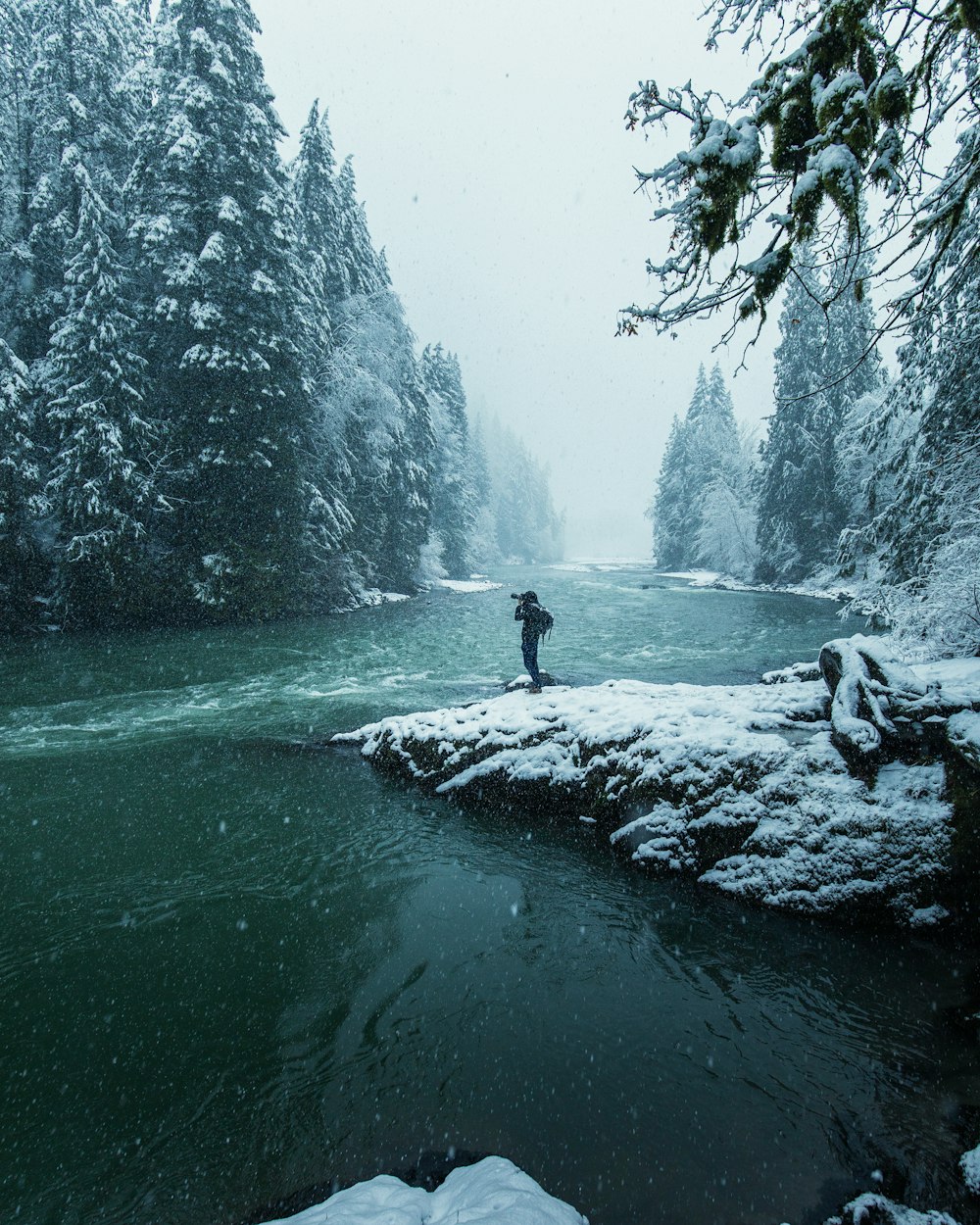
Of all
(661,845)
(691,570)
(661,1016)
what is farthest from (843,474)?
(661,1016)

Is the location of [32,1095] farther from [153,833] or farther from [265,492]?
[265,492]

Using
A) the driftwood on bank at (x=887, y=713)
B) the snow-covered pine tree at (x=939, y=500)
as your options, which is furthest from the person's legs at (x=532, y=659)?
the snow-covered pine tree at (x=939, y=500)

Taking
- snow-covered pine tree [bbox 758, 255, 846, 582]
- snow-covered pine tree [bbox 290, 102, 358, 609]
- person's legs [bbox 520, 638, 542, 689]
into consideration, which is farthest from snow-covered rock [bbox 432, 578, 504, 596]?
person's legs [bbox 520, 638, 542, 689]

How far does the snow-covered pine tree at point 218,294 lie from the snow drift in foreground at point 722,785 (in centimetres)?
1582

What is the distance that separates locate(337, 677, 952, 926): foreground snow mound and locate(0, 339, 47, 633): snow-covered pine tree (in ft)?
54.4

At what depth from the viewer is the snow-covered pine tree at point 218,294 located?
20.0 metres

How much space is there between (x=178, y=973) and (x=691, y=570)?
185 ft

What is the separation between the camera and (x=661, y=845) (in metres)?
6.17

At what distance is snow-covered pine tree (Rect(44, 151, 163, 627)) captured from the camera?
18219mm

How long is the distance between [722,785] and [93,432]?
2119 cm

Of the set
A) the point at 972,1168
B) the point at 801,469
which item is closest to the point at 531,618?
the point at 972,1168

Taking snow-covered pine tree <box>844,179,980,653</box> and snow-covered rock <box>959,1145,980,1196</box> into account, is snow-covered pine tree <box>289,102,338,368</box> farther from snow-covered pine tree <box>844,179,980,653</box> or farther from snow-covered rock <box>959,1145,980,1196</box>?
snow-covered rock <box>959,1145,980,1196</box>

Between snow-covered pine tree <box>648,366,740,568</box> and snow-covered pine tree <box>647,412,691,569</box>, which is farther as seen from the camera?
snow-covered pine tree <box>647,412,691,569</box>

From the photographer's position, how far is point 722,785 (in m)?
6.27
